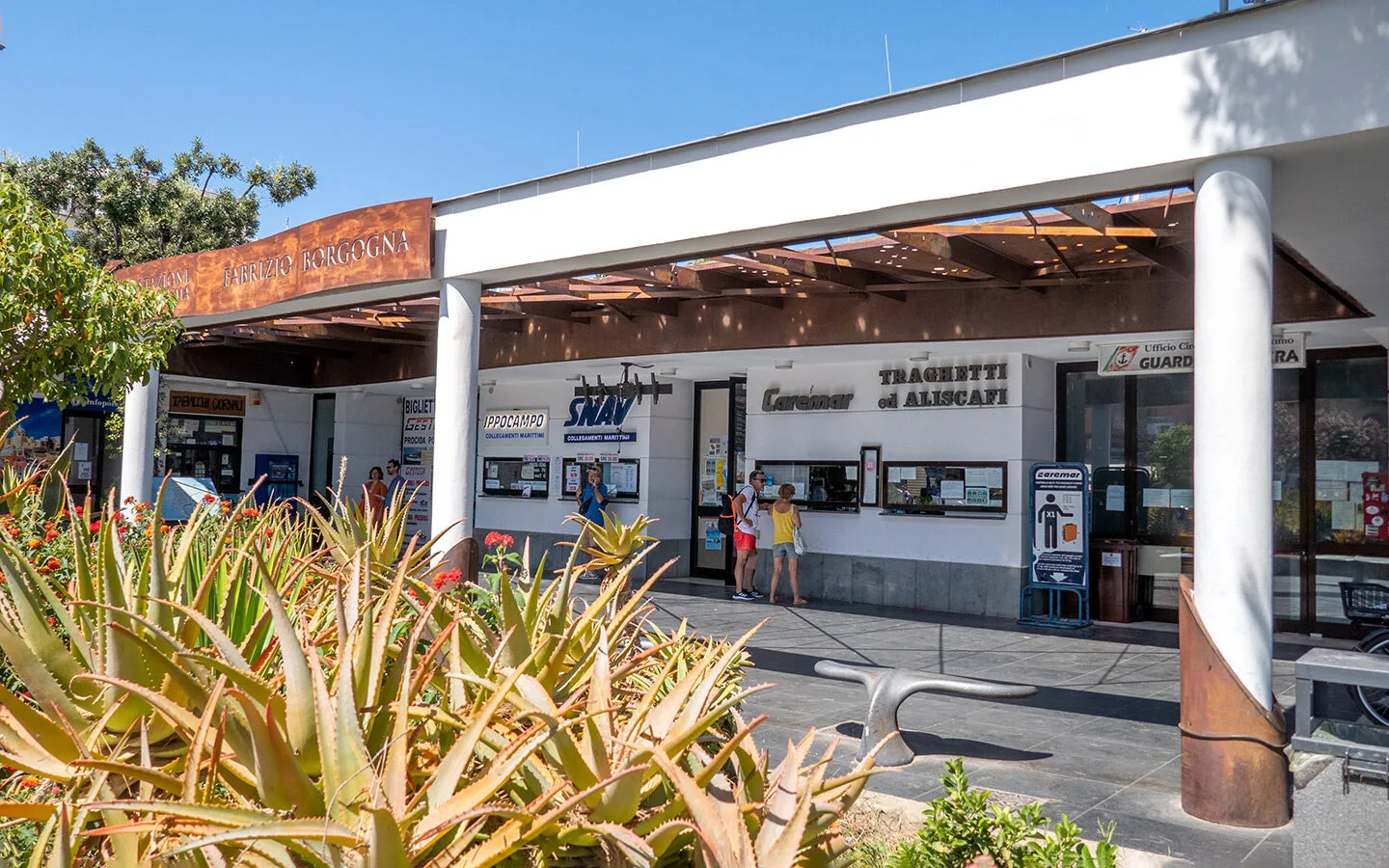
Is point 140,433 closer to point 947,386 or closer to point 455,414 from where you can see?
point 455,414

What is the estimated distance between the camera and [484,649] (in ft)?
7.86

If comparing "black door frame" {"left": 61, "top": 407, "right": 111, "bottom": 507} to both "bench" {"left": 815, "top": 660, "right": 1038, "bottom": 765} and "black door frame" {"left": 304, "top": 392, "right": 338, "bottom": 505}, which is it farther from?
"bench" {"left": 815, "top": 660, "right": 1038, "bottom": 765}

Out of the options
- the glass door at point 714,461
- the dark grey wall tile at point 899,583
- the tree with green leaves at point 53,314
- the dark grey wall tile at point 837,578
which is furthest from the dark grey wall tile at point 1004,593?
the tree with green leaves at point 53,314

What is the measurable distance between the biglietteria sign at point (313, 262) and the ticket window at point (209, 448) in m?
8.69

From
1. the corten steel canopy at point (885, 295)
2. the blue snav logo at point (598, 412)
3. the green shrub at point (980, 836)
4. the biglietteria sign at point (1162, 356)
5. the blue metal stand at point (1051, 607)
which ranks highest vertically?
the corten steel canopy at point (885, 295)

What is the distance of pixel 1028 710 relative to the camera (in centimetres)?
731

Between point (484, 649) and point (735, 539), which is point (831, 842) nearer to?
point (484, 649)

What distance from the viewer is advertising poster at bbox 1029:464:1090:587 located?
11391 mm

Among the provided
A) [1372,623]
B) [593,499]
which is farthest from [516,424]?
[1372,623]

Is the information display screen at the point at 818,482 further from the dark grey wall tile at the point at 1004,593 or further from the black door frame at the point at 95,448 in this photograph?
the black door frame at the point at 95,448

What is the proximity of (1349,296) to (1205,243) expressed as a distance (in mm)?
4387

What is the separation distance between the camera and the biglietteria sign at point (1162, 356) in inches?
398

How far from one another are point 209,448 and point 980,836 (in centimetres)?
1946

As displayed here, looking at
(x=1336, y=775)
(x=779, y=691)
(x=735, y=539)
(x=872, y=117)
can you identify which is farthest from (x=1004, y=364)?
(x=1336, y=775)
